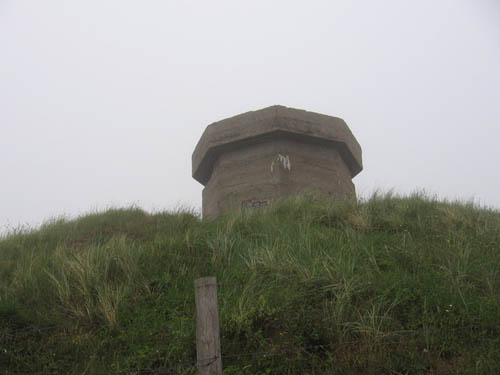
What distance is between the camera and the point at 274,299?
3910 millimetres

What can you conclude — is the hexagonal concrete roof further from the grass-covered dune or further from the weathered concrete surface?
the grass-covered dune

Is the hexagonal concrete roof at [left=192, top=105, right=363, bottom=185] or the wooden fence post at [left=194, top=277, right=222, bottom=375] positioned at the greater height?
the hexagonal concrete roof at [left=192, top=105, right=363, bottom=185]

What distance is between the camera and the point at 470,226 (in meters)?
5.57

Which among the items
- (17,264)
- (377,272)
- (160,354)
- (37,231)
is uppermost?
(37,231)

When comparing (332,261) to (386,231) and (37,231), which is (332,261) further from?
(37,231)

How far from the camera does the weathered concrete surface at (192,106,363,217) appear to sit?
823cm

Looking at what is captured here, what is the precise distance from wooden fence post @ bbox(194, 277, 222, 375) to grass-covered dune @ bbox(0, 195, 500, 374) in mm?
508

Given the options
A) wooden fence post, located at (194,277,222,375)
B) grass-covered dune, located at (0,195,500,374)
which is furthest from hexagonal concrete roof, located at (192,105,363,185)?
wooden fence post, located at (194,277,222,375)

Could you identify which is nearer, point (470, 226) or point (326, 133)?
point (470, 226)

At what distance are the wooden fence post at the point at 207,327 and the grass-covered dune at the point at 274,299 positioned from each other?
508mm

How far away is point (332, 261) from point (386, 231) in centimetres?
141

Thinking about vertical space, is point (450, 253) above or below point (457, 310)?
above

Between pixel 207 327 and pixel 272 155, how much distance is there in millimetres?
5681

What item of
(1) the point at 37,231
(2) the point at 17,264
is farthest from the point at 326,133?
(2) the point at 17,264
